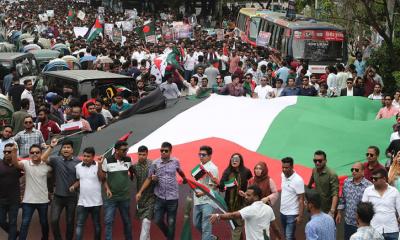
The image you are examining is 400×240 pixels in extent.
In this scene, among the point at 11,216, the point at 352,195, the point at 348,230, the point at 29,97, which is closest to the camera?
the point at 352,195

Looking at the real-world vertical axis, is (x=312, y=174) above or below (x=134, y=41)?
above

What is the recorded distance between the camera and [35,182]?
10.9 metres

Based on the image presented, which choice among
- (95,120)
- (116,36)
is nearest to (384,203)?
(95,120)

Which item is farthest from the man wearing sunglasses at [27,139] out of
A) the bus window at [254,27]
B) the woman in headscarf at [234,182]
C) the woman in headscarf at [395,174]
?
the bus window at [254,27]

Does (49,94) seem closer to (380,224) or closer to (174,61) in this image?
(174,61)

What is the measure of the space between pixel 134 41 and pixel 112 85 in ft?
47.3

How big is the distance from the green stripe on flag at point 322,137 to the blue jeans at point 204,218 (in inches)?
68.0

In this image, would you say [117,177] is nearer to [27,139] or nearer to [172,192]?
[172,192]

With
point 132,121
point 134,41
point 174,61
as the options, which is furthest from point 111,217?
point 134,41

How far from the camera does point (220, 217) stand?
30.3 ft

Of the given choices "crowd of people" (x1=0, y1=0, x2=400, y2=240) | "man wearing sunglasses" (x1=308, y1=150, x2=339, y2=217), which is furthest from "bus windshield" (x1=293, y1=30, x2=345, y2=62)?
"man wearing sunglasses" (x1=308, y1=150, x2=339, y2=217)

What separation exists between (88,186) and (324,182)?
9.43 ft

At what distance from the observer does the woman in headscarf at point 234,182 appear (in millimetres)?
10500

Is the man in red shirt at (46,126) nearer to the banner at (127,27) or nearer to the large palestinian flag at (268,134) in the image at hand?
the large palestinian flag at (268,134)
